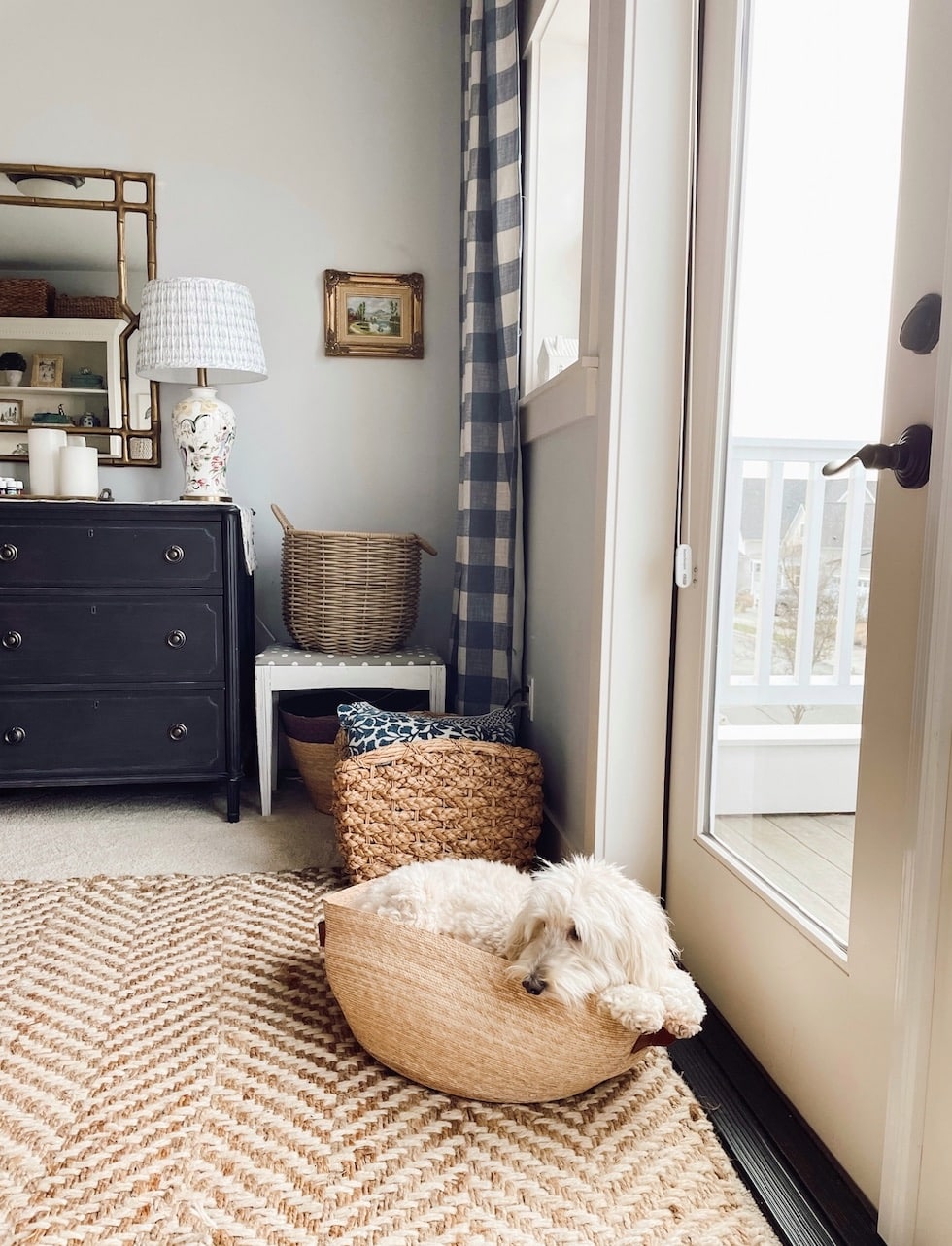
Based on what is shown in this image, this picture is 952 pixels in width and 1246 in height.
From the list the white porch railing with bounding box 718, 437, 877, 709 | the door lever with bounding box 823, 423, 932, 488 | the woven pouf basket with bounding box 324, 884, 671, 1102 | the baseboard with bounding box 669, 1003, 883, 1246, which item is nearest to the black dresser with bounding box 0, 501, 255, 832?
the woven pouf basket with bounding box 324, 884, 671, 1102

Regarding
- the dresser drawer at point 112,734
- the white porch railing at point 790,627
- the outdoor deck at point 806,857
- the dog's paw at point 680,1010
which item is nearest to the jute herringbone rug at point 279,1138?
the dog's paw at point 680,1010

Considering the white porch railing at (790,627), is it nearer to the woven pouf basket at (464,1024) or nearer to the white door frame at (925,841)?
the white door frame at (925,841)

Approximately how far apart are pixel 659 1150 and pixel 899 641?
655mm

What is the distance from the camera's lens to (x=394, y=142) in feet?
8.68

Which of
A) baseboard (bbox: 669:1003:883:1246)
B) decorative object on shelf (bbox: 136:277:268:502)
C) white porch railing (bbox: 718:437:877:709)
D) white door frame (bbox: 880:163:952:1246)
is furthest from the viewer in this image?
decorative object on shelf (bbox: 136:277:268:502)

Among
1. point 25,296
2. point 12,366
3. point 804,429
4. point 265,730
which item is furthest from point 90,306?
point 804,429

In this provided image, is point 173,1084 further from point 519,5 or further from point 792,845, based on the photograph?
point 519,5

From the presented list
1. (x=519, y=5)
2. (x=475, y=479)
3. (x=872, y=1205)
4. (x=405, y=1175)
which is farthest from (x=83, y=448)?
(x=872, y=1205)

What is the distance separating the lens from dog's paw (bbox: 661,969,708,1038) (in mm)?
1077

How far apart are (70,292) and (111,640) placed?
1.06m

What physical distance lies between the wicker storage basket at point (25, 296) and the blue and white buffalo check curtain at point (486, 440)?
46.0 inches

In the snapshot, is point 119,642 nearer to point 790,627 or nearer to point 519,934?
point 519,934

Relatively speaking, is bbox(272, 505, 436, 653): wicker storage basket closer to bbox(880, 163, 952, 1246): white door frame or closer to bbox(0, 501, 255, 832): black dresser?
bbox(0, 501, 255, 832): black dresser

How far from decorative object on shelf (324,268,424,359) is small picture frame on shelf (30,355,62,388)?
752 mm
